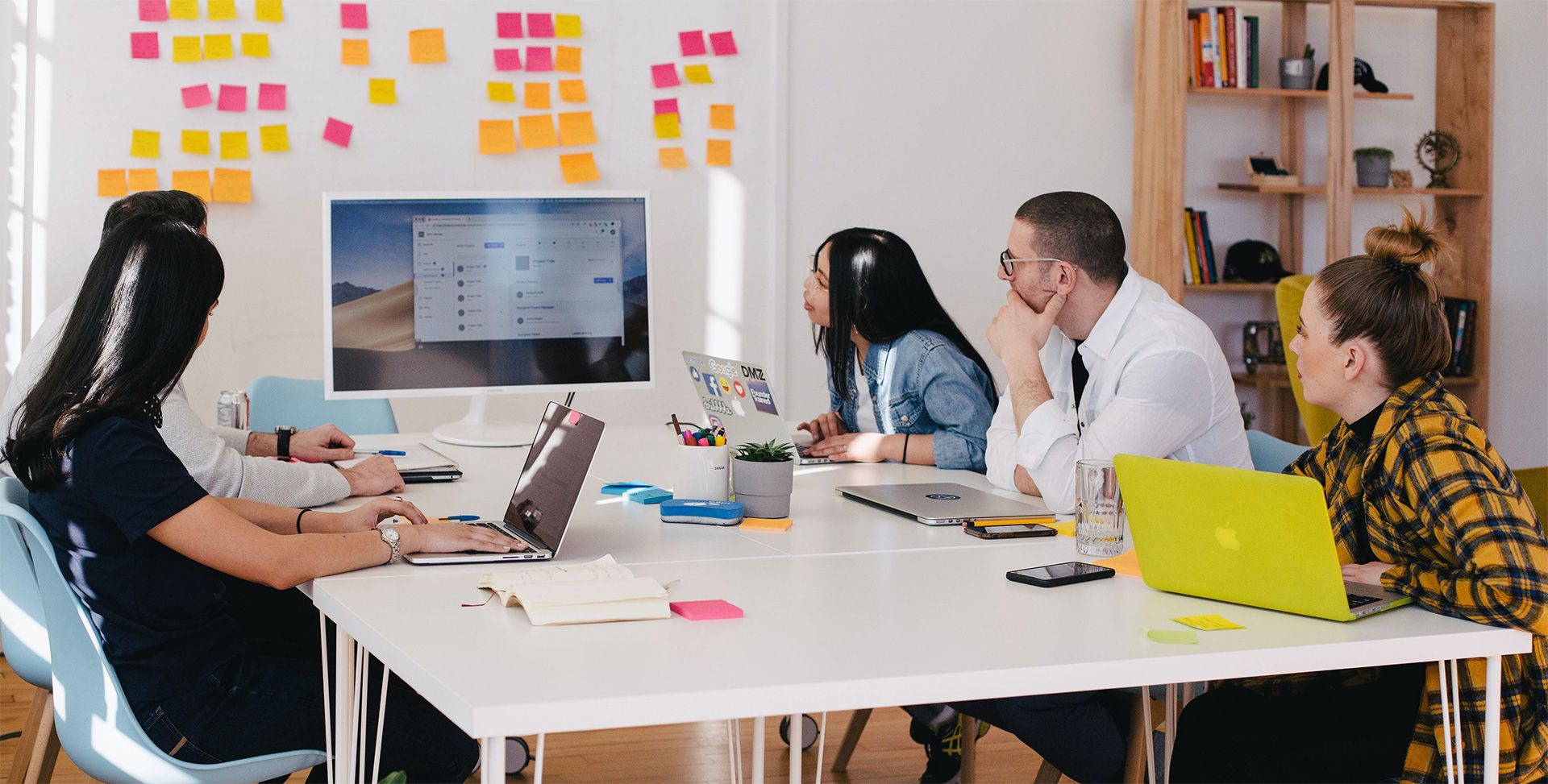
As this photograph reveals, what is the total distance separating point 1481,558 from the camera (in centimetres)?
151

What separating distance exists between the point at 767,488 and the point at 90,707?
928 mm

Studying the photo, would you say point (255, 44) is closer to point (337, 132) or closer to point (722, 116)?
point (337, 132)

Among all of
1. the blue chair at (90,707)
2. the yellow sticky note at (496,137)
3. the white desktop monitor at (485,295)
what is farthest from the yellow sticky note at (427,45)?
the blue chair at (90,707)

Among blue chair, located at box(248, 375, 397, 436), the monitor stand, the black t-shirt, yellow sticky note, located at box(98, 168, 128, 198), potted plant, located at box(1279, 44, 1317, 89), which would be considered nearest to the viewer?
the black t-shirt

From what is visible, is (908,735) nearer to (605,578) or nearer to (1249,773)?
(1249,773)

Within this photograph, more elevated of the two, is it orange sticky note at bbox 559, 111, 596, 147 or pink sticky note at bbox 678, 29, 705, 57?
pink sticky note at bbox 678, 29, 705, 57

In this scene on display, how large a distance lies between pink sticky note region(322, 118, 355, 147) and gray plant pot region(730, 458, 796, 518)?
2.30m

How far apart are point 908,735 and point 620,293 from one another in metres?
1.15

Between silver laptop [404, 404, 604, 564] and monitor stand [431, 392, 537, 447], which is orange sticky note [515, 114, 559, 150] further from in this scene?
silver laptop [404, 404, 604, 564]

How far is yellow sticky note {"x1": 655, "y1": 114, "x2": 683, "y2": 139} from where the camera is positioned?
13.9ft

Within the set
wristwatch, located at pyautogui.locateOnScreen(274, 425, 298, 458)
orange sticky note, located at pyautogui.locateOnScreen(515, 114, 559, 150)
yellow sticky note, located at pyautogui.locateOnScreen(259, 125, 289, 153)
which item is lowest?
wristwatch, located at pyautogui.locateOnScreen(274, 425, 298, 458)

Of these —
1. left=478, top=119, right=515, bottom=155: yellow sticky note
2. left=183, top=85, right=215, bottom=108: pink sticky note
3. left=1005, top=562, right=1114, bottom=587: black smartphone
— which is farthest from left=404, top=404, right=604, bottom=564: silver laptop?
left=183, top=85, right=215, bottom=108: pink sticky note

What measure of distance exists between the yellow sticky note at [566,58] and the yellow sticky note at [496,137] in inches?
8.5

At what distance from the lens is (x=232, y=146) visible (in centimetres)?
391
